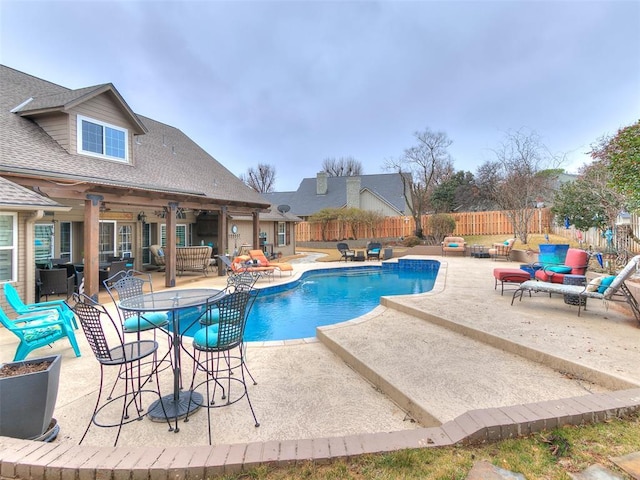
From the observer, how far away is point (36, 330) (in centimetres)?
418

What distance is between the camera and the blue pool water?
270 inches

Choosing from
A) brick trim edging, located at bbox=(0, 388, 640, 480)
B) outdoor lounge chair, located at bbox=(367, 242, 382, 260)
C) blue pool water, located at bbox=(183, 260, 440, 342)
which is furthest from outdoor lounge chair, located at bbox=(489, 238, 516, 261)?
brick trim edging, located at bbox=(0, 388, 640, 480)

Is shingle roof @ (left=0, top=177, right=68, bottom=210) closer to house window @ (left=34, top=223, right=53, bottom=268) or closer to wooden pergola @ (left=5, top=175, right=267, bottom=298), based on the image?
wooden pergola @ (left=5, top=175, right=267, bottom=298)

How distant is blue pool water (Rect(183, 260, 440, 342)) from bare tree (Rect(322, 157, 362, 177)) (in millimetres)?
32933

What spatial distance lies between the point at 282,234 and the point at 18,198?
14790mm

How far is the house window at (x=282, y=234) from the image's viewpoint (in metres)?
20.2

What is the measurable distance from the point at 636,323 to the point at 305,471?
19.1 ft

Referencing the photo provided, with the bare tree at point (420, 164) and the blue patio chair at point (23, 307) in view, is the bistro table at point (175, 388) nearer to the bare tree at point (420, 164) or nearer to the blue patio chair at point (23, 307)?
the blue patio chair at point (23, 307)

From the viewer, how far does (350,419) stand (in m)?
2.97

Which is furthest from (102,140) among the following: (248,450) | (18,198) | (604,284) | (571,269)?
(571,269)

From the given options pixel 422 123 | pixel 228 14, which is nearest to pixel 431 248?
pixel 422 123

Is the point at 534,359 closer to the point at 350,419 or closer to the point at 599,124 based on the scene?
the point at 350,419

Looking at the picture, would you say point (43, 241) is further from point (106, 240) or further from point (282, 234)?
point (282, 234)

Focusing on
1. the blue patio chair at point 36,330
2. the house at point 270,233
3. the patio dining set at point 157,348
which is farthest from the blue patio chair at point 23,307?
the house at point 270,233
